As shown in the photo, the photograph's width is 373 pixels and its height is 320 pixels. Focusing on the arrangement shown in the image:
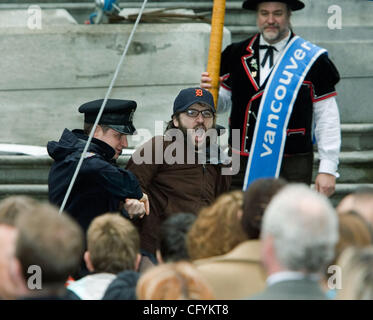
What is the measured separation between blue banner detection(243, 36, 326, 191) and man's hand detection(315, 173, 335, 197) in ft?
0.96

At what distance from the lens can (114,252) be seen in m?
4.21

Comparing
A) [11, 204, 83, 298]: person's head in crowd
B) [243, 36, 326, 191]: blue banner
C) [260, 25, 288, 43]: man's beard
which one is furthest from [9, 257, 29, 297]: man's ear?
[260, 25, 288, 43]: man's beard

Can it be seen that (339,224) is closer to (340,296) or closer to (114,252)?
(340,296)

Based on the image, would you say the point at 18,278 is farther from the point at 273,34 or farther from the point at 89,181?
the point at 273,34

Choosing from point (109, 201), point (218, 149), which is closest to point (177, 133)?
point (218, 149)

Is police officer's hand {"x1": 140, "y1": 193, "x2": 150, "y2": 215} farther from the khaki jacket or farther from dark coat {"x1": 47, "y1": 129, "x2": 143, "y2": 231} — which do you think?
the khaki jacket

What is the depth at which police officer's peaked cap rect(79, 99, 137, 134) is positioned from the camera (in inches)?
222

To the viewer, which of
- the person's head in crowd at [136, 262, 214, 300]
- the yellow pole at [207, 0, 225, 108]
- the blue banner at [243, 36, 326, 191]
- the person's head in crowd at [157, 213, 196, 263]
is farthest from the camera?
the yellow pole at [207, 0, 225, 108]

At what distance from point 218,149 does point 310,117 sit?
2.29 feet

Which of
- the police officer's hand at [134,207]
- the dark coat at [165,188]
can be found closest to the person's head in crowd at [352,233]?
the police officer's hand at [134,207]

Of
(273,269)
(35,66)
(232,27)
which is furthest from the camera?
(232,27)

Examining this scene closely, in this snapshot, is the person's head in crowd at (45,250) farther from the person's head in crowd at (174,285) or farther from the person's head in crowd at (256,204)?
the person's head in crowd at (256,204)

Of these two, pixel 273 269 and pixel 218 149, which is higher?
pixel 218 149

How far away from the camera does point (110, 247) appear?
421 cm
